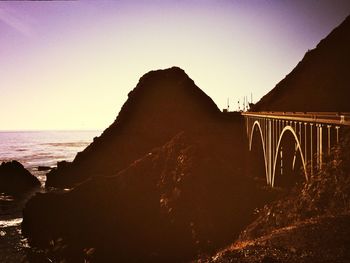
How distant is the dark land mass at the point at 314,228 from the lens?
404 inches

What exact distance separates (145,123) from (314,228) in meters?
76.7

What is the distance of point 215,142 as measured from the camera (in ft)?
183

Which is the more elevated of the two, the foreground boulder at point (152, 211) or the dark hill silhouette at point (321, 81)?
the dark hill silhouette at point (321, 81)

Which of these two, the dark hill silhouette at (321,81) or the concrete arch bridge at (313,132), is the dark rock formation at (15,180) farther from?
the concrete arch bridge at (313,132)

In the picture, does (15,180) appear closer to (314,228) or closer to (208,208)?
(208,208)

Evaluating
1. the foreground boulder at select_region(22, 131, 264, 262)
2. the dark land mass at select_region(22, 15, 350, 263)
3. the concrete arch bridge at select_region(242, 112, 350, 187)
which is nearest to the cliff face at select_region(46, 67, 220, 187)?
the dark land mass at select_region(22, 15, 350, 263)

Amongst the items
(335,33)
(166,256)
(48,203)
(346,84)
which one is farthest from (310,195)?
(335,33)

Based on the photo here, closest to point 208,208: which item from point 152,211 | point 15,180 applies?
point 152,211

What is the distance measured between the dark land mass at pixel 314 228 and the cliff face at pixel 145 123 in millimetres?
46627

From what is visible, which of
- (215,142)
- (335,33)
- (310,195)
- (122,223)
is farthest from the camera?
(335,33)

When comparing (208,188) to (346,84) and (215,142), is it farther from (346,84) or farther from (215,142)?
(346,84)

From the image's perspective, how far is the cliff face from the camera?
75750mm

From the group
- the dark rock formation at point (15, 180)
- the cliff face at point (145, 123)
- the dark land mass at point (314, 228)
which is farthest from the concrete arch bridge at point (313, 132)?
the dark rock formation at point (15, 180)

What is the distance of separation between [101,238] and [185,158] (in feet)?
43.8
